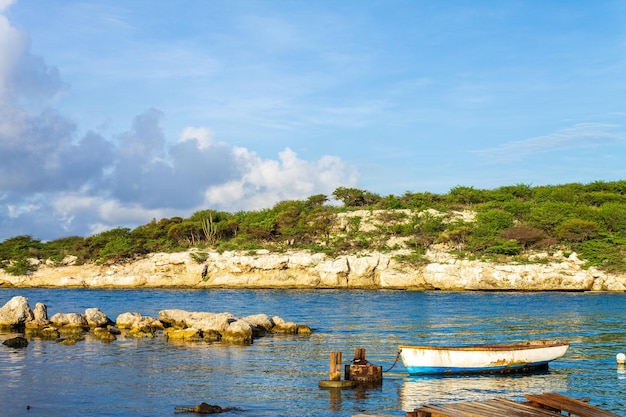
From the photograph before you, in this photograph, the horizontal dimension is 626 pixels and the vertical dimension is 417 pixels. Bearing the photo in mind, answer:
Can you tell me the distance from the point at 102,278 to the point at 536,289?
191 ft

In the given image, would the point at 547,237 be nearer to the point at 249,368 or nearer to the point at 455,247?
the point at 455,247

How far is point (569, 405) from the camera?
1312 centimetres

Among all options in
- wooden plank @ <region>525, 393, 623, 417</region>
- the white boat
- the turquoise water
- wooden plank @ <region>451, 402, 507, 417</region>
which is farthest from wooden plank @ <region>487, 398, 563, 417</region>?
the white boat

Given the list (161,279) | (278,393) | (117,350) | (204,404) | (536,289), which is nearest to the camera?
(204,404)

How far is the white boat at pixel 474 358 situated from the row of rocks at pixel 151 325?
11.5 m

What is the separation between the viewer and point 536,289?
72.1 metres

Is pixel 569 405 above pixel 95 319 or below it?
above

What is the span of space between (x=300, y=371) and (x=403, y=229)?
66129 mm

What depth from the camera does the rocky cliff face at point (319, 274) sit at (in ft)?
238

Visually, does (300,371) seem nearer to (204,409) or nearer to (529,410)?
(204,409)

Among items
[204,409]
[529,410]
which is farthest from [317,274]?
[529,410]

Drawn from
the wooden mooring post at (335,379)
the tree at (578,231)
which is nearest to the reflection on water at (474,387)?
the wooden mooring post at (335,379)

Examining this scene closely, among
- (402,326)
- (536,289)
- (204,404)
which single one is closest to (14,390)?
(204,404)

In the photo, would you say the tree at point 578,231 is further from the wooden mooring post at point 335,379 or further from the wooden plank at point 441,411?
the wooden plank at point 441,411
